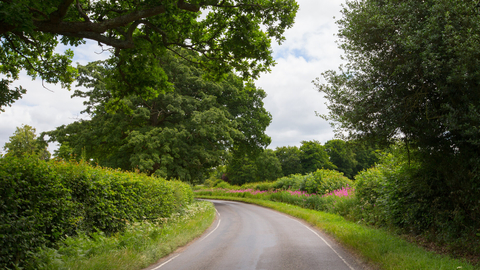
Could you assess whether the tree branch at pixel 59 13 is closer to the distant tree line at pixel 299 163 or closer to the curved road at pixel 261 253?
the curved road at pixel 261 253

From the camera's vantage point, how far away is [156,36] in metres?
9.09

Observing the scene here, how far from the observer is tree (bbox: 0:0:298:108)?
7.61 metres

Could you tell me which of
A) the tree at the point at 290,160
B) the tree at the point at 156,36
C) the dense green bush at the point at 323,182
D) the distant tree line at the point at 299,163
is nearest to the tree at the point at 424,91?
the tree at the point at 156,36

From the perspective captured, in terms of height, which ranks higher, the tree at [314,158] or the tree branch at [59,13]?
the tree at [314,158]

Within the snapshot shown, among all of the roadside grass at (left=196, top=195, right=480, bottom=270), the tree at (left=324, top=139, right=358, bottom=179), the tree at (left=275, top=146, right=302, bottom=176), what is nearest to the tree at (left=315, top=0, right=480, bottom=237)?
the roadside grass at (left=196, top=195, right=480, bottom=270)

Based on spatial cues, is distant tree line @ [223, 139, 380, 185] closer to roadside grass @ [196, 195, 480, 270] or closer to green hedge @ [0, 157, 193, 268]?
roadside grass @ [196, 195, 480, 270]

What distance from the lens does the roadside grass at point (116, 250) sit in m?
5.69

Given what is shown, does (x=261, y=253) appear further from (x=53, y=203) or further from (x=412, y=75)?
(x=412, y=75)

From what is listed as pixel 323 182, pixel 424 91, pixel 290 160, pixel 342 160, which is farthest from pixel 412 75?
pixel 342 160

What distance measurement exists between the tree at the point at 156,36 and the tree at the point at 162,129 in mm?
9772

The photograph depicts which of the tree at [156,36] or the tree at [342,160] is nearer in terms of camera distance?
the tree at [156,36]

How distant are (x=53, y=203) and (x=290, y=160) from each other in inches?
2717

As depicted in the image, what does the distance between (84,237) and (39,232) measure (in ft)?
5.00

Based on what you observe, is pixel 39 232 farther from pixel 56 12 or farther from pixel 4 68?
pixel 4 68
